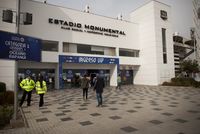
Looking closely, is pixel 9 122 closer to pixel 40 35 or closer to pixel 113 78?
pixel 40 35

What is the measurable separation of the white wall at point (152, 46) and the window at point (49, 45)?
13.8 meters

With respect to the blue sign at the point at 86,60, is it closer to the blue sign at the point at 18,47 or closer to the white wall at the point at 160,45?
the white wall at the point at 160,45

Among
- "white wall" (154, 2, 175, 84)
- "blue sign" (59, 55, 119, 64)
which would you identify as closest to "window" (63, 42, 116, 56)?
"blue sign" (59, 55, 119, 64)

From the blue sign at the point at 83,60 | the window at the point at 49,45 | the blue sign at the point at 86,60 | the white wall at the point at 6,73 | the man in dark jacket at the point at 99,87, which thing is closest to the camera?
the man in dark jacket at the point at 99,87

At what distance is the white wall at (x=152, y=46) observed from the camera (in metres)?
22.4

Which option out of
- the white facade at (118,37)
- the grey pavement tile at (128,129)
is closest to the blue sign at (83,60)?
the white facade at (118,37)

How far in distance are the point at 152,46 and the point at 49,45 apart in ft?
49.1

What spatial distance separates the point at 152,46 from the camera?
22641 millimetres

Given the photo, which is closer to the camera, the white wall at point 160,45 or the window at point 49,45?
the window at point 49,45

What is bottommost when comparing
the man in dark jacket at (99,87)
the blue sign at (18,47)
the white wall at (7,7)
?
the man in dark jacket at (99,87)

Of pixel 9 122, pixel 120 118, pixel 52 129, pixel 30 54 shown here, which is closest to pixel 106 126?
pixel 120 118

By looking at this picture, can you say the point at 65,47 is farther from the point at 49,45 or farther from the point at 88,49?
the point at 88,49

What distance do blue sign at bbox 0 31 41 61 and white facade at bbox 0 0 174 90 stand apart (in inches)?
434

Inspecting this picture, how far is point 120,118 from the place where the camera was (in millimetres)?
5918
